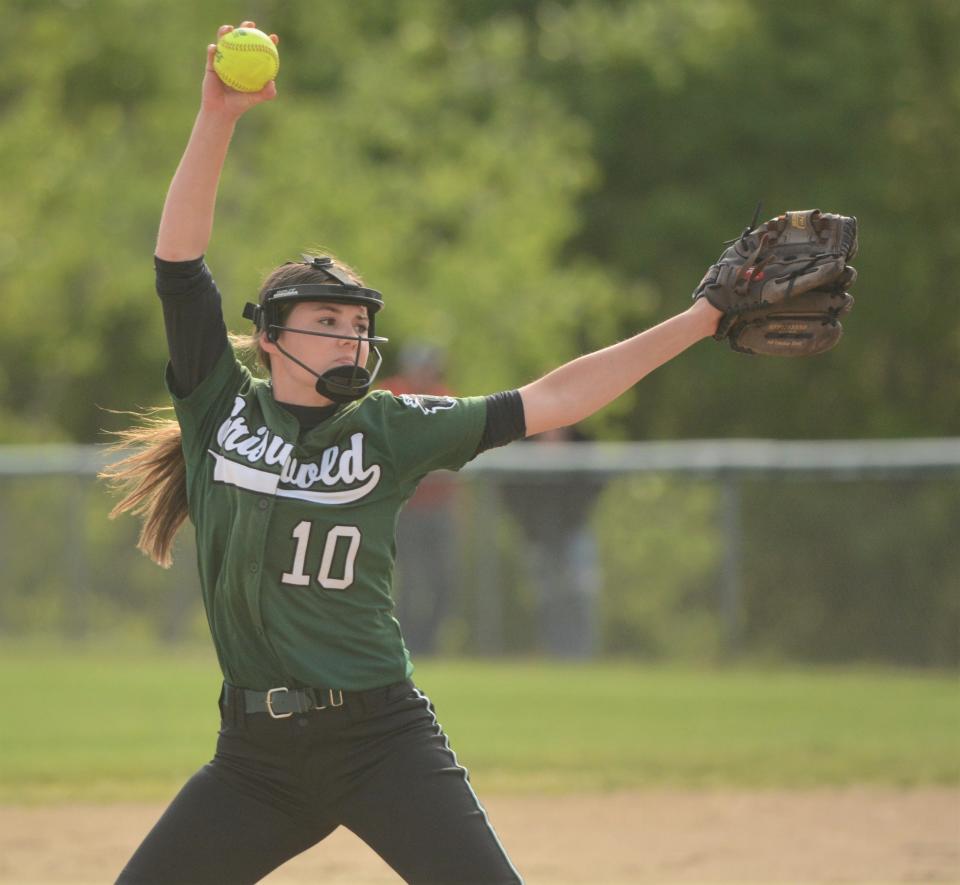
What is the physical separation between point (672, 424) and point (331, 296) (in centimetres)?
1943

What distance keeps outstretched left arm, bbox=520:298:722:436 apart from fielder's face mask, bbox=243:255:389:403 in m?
0.37

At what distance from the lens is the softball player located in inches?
144

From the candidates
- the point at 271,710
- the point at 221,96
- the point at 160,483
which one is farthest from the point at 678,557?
the point at 221,96

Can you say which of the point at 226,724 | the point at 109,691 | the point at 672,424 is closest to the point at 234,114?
the point at 226,724

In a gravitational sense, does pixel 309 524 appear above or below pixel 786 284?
below

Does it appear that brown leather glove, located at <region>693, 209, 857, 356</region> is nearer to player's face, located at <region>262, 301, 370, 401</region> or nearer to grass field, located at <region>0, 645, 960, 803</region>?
player's face, located at <region>262, 301, 370, 401</region>

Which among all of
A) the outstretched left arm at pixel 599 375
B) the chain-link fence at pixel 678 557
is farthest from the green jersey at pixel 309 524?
the chain-link fence at pixel 678 557

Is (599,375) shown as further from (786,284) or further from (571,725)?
(571,725)

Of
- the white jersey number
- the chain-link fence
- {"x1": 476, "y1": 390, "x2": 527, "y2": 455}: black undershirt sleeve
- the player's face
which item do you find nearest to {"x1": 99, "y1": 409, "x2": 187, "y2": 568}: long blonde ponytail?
the player's face

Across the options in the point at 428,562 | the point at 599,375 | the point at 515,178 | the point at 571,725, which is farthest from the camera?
the point at 515,178

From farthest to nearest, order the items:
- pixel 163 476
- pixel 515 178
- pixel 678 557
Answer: pixel 515 178
pixel 678 557
pixel 163 476

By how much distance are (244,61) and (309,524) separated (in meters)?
0.98

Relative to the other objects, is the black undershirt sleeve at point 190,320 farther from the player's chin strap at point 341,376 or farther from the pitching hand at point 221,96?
the pitching hand at point 221,96

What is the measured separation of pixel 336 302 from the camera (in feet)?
A: 12.7
